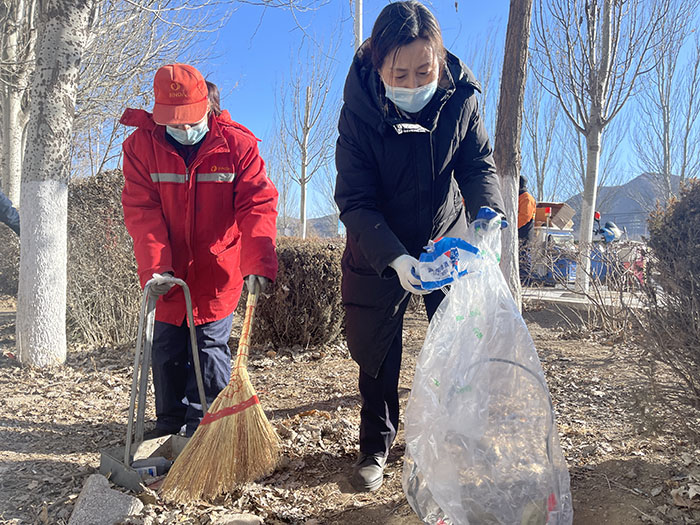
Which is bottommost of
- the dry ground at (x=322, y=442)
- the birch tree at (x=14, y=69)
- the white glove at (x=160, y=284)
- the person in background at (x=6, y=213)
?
the dry ground at (x=322, y=442)

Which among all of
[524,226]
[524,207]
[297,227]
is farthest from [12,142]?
[297,227]

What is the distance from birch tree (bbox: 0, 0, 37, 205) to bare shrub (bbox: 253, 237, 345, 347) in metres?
5.31

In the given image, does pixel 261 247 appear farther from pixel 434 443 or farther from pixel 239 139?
pixel 434 443

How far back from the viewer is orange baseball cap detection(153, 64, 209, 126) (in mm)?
2262

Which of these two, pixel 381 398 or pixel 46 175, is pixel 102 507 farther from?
pixel 46 175

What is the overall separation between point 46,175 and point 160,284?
7.41 ft

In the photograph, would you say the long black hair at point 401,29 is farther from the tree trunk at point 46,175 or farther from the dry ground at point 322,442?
the tree trunk at point 46,175

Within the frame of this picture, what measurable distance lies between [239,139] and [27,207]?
2220 mm

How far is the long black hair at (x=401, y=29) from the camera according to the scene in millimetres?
1836

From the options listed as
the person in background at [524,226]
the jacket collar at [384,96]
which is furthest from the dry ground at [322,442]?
the person in background at [524,226]

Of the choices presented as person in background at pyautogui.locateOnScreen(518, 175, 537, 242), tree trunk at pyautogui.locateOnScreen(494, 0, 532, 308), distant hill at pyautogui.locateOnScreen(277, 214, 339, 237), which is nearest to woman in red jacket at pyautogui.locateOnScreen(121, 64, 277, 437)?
tree trunk at pyautogui.locateOnScreen(494, 0, 532, 308)

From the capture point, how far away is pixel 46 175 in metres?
3.75

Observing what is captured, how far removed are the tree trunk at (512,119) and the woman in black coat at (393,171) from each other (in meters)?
2.42

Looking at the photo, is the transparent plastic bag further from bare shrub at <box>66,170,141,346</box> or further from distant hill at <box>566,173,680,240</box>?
bare shrub at <box>66,170,141,346</box>
